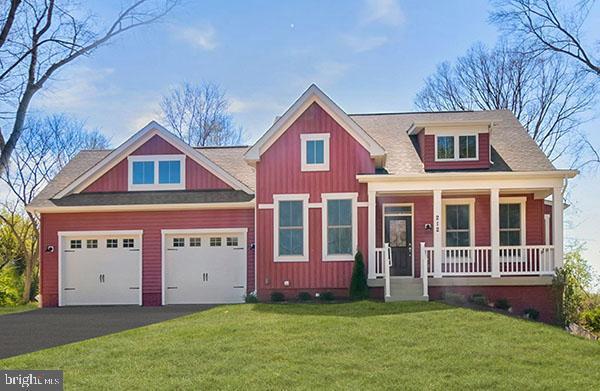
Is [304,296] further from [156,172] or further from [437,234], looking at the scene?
[156,172]

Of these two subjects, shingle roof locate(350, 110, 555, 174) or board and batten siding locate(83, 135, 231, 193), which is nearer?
shingle roof locate(350, 110, 555, 174)

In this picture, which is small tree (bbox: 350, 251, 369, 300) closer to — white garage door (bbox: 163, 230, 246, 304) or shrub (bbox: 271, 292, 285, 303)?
shrub (bbox: 271, 292, 285, 303)

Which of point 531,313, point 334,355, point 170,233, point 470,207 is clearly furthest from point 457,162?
point 334,355

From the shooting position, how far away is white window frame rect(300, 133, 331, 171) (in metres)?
17.1

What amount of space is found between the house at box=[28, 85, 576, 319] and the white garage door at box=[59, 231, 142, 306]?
0.04m

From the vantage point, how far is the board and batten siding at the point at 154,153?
19131 mm

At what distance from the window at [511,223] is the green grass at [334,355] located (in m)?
6.02

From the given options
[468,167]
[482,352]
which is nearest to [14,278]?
[468,167]

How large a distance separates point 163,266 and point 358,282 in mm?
6165

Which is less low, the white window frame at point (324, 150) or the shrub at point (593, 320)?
the white window frame at point (324, 150)

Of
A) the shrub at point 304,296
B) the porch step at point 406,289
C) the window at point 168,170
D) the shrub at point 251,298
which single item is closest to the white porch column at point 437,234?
the porch step at point 406,289

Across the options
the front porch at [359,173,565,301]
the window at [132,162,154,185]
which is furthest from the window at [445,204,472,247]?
the window at [132,162,154,185]

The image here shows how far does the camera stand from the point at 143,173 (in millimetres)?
19266

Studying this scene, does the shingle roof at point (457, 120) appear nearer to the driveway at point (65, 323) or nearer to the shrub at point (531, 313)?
the shrub at point (531, 313)
